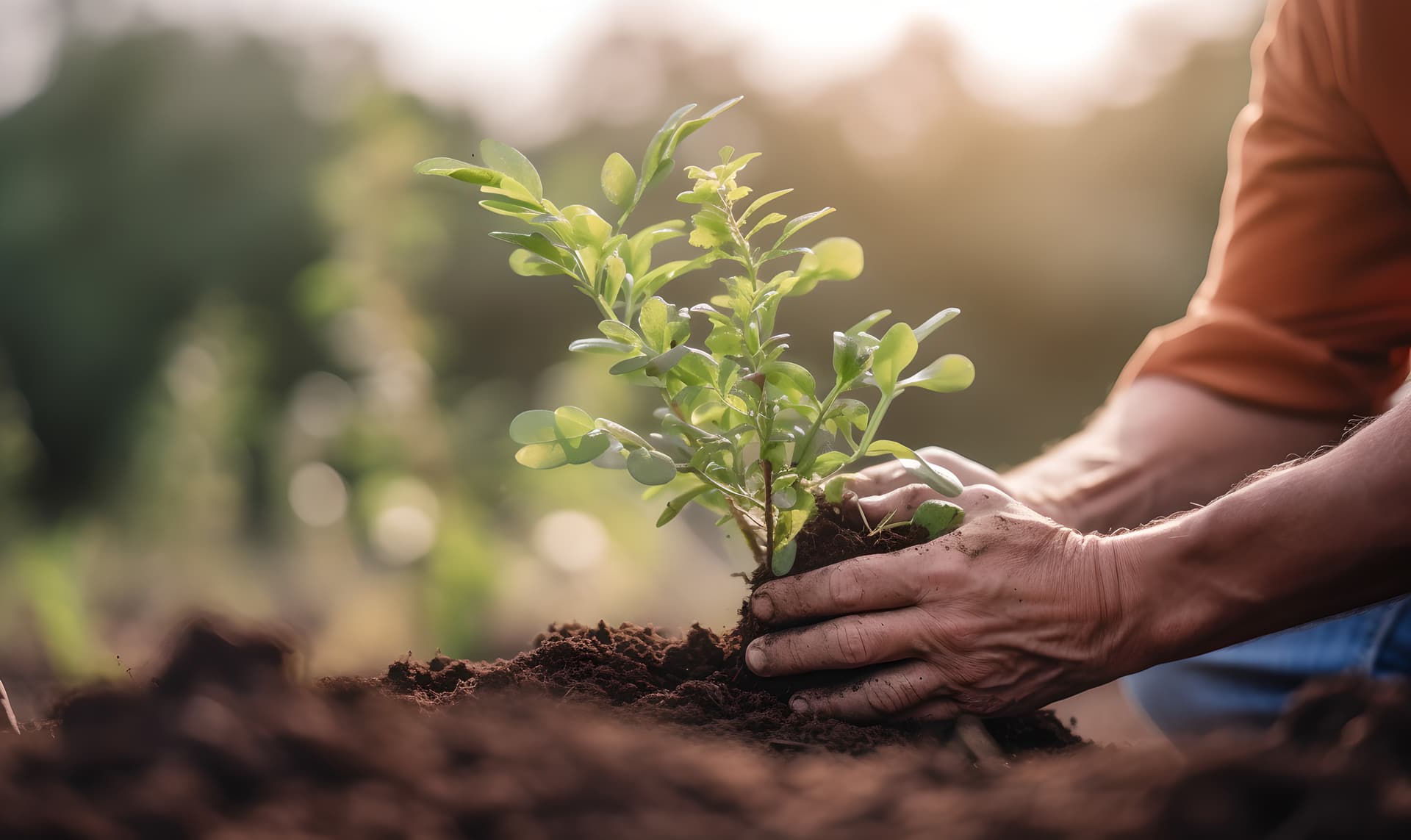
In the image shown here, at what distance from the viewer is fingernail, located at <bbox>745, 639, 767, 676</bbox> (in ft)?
3.44

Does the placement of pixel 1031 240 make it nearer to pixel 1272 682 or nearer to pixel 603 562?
pixel 603 562

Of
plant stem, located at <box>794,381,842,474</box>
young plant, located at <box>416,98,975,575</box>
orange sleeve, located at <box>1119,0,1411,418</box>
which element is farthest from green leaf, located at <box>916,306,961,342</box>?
orange sleeve, located at <box>1119,0,1411,418</box>

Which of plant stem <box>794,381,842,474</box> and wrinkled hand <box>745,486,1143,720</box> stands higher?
plant stem <box>794,381,842,474</box>

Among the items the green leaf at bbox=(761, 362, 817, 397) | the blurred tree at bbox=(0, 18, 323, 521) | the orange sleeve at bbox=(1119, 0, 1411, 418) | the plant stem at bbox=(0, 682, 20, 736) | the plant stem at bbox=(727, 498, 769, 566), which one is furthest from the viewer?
the blurred tree at bbox=(0, 18, 323, 521)

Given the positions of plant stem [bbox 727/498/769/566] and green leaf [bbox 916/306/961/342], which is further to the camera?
plant stem [bbox 727/498/769/566]

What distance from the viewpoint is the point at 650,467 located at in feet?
3.02

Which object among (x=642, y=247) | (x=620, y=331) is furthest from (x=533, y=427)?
(x=642, y=247)

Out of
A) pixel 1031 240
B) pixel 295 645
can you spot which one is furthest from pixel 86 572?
pixel 1031 240

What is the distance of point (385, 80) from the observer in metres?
3.52

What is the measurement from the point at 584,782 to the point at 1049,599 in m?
0.66

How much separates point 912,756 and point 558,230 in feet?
2.08

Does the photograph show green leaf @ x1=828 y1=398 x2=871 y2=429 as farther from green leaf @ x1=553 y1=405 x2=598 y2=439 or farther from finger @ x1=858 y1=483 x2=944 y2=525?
green leaf @ x1=553 y1=405 x2=598 y2=439

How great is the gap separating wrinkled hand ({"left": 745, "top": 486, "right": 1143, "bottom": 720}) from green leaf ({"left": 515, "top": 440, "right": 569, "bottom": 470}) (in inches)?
11.7

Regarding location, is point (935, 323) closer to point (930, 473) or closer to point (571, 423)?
point (930, 473)
